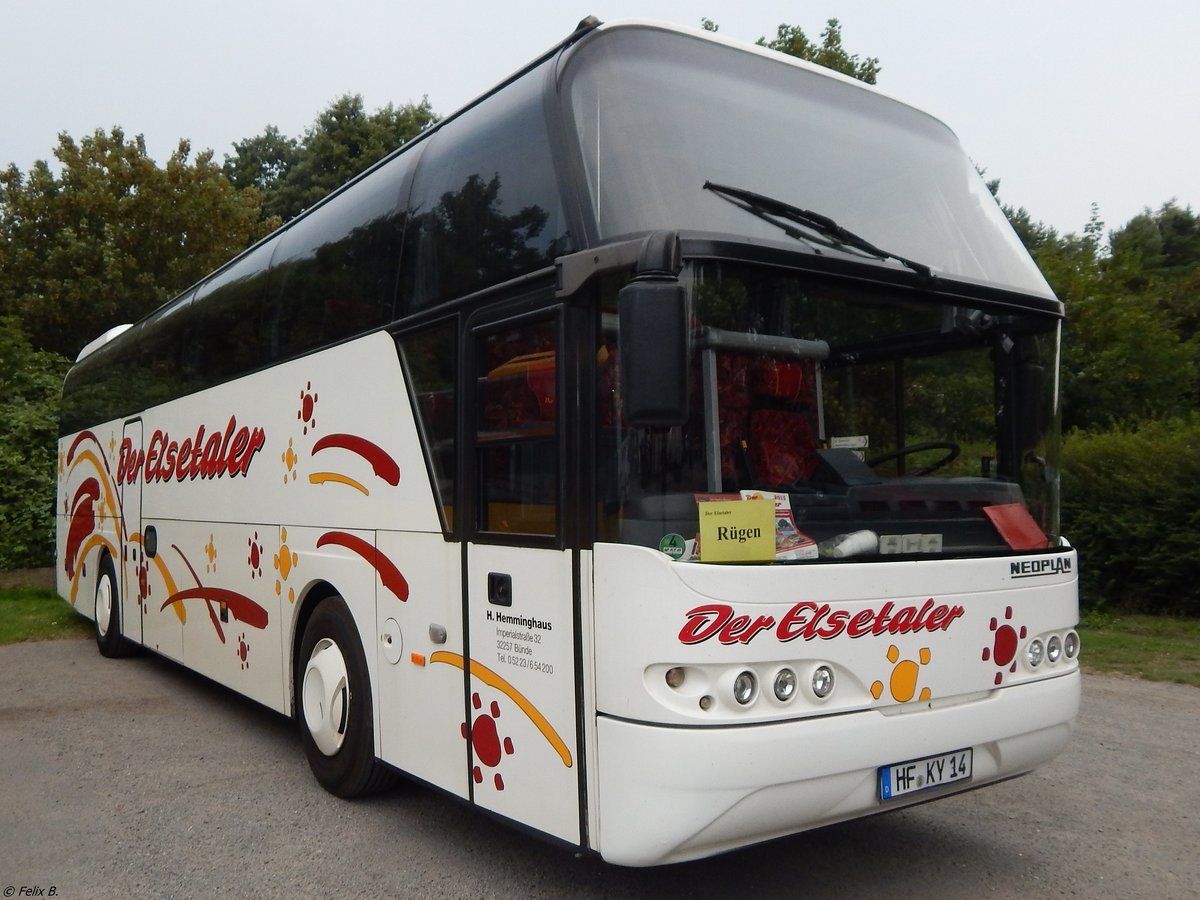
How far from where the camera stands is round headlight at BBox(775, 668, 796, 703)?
3.78 m

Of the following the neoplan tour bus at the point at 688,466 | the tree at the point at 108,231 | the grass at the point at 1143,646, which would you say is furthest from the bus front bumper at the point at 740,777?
the tree at the point at 108,231

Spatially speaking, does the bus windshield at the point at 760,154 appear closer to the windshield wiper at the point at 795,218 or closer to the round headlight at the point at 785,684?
the windshield wiper at the point at 795,218

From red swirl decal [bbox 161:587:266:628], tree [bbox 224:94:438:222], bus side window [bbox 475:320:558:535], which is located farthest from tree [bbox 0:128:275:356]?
bus side window [bbox 475:320:558:535]

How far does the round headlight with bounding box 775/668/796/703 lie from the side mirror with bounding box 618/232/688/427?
96 cm

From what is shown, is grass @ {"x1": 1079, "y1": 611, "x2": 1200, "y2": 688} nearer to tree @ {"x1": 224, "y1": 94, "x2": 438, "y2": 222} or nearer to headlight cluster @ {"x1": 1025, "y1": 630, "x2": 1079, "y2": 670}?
headlight cluster @ {"x1": 1025, "y1": 630, "x2": 1079, "y2": 670}

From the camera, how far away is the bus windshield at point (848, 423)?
3.90m

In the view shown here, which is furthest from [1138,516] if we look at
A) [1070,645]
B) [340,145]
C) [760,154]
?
[340,145]

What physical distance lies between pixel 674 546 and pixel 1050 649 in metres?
1.94

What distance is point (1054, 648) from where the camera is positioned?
4648 millimetres

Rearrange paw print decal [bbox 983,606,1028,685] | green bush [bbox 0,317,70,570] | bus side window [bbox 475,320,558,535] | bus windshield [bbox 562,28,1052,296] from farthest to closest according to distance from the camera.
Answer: green bush [bbox 0,317,70,570], paw print decal [bbox 983,606,1028,685], bus side window [bbox 475,320,558,535], bus windshield [bbox 562,28,1052,296]

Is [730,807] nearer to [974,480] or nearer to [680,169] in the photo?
[974,480]

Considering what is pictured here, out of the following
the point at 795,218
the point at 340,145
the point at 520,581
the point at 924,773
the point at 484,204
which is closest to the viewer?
the point at 924,773

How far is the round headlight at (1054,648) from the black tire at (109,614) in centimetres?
913

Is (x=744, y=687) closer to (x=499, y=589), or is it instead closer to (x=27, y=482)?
(x=499, y=589)
